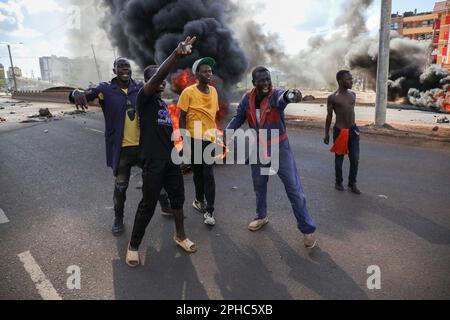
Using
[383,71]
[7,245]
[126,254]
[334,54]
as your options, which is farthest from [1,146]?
[334,54]

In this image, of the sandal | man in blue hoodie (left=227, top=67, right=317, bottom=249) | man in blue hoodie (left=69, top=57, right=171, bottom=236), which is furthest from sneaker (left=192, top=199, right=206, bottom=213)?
the sandal

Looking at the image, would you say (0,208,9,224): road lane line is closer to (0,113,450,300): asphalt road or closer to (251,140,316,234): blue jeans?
(0,113,450,300): asphalt road

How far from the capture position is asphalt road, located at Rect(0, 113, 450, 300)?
2615 millimetres

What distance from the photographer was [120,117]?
3.45 meters

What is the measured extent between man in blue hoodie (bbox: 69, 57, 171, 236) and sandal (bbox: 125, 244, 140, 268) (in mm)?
823

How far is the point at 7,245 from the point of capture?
348 centimetres

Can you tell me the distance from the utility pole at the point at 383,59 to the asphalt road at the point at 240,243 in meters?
5.20

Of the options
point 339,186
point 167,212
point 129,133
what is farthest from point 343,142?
point 129,133

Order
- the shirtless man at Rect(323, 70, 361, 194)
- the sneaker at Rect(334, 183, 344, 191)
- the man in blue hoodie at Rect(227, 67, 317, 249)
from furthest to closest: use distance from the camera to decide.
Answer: the sneaker at Rect(334, 183, 344, 191), the shirtless man at Rect(323, 70, 361, 194), the man in blue hoodie at Rect(227, 67, 317, 249)

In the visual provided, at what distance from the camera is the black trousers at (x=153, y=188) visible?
116 inches

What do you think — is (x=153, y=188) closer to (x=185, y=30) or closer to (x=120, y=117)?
(x=120, y=117)

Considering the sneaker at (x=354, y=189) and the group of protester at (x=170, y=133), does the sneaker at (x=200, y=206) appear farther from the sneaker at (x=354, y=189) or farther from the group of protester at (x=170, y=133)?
the sneaker at (x=354, y=189)

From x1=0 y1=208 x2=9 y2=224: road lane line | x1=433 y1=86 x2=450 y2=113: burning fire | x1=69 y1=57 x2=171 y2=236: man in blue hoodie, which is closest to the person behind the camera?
x1=69 y1=57 x2=171 y2=236: man in blue hoodie

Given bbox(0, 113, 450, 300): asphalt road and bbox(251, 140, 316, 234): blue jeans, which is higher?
bbox(251, 140, 316, 234): blue jeans
